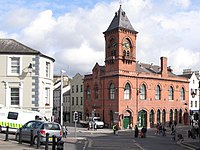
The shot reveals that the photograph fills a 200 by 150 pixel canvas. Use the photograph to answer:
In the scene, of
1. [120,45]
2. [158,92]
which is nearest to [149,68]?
[158,92]

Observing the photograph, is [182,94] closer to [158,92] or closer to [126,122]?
[158,92]

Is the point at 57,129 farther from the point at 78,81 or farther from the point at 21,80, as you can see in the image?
the point at 78,81

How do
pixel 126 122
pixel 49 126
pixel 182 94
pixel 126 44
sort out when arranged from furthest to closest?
1. pixel 182 94
2. pixel 126 44
3. pixel 126 122
4. pixel 49 126

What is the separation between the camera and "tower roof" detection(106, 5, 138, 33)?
58216 mm

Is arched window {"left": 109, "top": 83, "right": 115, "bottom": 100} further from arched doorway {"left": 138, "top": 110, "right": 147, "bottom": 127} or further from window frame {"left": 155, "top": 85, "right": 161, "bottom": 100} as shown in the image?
window frame {"left": 155, "top": 85, "right": 161, "bottom": 100}

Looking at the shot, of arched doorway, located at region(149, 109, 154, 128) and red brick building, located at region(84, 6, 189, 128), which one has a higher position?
red brick building, located at region(84, 6, 189, 128)

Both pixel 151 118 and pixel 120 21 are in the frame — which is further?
pixel 151 118

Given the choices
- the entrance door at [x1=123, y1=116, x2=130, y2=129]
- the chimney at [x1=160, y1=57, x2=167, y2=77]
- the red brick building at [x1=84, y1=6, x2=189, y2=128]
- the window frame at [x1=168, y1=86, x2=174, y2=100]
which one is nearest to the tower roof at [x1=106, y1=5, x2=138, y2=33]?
the red brick building at [x1=84, y1=6, x2=189, y2=128]

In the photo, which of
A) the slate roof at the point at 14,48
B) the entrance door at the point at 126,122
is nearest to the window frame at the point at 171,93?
the entrance door at the point at 126,122

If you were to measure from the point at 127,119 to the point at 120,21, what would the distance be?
1656 centimetres

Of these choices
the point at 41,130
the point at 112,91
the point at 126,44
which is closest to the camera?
the point at 41,130

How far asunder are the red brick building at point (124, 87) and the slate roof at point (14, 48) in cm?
2467

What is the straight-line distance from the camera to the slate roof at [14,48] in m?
32.9

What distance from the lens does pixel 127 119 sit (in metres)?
57.1
